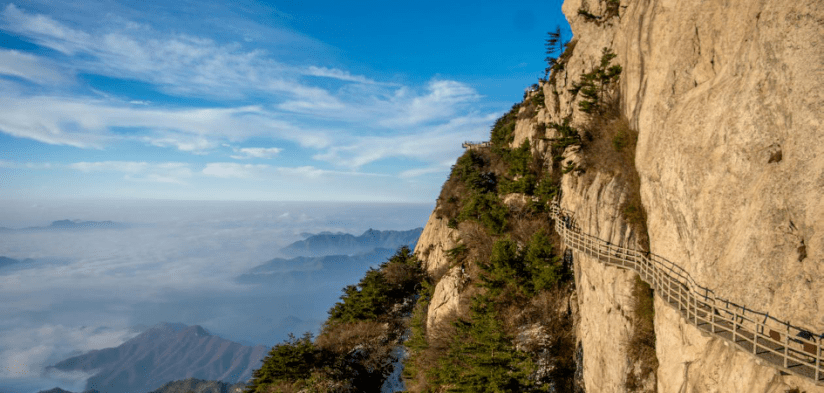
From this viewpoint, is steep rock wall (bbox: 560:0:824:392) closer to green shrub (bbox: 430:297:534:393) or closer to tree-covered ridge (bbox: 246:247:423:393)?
green shrub (bbox: 430:297:534:393)

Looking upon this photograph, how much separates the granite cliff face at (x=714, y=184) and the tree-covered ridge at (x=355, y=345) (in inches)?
792

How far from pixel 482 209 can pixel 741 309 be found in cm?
2540

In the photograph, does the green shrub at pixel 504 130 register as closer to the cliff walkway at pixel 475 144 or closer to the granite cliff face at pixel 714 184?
the cliff walkway at pixel 475 144

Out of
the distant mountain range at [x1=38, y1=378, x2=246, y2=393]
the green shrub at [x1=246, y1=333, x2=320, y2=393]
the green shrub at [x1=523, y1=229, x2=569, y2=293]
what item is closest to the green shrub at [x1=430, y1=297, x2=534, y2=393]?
the green shrub at [x1=523, y1=229, x2=569, y2=293]

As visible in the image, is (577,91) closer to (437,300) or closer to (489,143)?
(437,300)

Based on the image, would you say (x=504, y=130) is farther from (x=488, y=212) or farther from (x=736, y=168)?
(x=736, y=168)

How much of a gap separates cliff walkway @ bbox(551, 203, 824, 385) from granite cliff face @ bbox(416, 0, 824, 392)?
0.42 metres

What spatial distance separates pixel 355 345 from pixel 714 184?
109 feet

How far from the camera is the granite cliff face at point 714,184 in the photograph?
1348 centimetres

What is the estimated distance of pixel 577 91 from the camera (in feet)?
107

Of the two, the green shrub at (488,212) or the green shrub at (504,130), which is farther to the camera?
the green shrub at (504,130)

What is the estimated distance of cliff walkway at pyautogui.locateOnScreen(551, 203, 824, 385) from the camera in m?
12.2

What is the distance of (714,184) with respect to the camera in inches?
660

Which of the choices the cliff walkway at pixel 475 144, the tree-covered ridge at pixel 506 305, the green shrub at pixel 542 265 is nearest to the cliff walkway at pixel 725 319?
the green shrub at pixel 542 265
